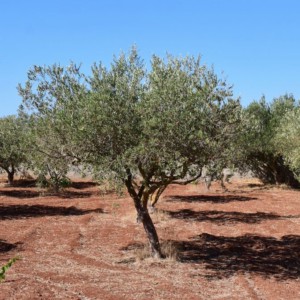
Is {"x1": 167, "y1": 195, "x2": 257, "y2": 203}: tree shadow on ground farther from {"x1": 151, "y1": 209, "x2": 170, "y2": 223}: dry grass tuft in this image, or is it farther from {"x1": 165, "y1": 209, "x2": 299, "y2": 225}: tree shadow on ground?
{"x1": 151, "y1": 209, "x2": 170, "y2": 223}: dry grass tuft

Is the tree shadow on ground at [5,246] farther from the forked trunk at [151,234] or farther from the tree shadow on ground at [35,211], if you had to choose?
the tree shadow on ground at [35,211]

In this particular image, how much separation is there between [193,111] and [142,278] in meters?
6.47

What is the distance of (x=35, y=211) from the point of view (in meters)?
33.6

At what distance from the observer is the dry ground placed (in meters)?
14.4

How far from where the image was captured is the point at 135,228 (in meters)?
26.3

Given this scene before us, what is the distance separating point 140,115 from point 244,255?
9.48 meters

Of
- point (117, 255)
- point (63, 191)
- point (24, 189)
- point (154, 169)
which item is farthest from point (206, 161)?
point (24, 189)

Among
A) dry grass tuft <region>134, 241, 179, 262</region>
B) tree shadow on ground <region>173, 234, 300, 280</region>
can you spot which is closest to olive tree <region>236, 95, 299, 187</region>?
tree shadow on ground <region>173, 234, 300, 280</region>

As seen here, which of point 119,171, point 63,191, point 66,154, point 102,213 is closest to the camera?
point 119,171

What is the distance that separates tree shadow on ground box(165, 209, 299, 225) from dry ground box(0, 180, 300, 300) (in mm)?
71

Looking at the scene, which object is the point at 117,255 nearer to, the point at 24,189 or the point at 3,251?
the point at 3,251

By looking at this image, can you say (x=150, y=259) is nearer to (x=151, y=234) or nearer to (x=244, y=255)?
(x=151, y=234)

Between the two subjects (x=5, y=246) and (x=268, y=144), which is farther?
(x=268, y=144)

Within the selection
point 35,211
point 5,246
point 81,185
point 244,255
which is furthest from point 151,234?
point 81,185
